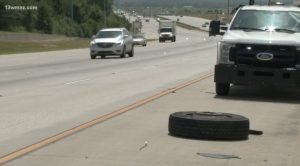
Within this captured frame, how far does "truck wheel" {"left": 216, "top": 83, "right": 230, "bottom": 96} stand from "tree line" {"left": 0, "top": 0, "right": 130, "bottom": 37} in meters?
87.5

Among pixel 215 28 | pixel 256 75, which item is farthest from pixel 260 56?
pixel 215 28

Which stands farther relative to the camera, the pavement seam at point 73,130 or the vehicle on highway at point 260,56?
the vehicle on highway at point 260,56

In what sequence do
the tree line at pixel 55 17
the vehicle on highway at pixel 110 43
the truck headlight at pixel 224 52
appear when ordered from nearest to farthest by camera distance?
the truck headlight at pixel 224 52 < the vehicle on highway at pixel 110 43 < the tree line at pixel 55 17

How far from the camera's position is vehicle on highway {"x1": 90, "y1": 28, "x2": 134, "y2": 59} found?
133ft

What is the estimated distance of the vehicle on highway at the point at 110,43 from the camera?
40.4m

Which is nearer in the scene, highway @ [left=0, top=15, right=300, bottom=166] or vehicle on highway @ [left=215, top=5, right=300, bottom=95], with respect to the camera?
highway @ [left=0, top=15, right=300, bottom=166]

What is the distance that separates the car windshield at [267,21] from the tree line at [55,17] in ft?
286

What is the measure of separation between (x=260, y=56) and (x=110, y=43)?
24833 millimetres

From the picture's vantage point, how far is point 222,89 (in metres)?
16.9

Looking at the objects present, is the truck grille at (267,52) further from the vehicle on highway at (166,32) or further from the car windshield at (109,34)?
the vehicle on highway at (166,32)

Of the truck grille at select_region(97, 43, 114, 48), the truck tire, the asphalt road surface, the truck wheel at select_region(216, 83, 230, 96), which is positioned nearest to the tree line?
the truck grille at select_region(97, 43, 114, 48)

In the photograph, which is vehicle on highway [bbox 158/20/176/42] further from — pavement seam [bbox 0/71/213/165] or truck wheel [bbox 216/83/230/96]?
truck wheel [bbox 216/83/230/96]

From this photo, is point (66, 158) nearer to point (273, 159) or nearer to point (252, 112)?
point (273, 159)

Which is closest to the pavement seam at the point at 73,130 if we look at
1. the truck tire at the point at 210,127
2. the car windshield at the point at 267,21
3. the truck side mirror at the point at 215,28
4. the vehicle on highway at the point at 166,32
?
the truck tire at the point at 210,127
